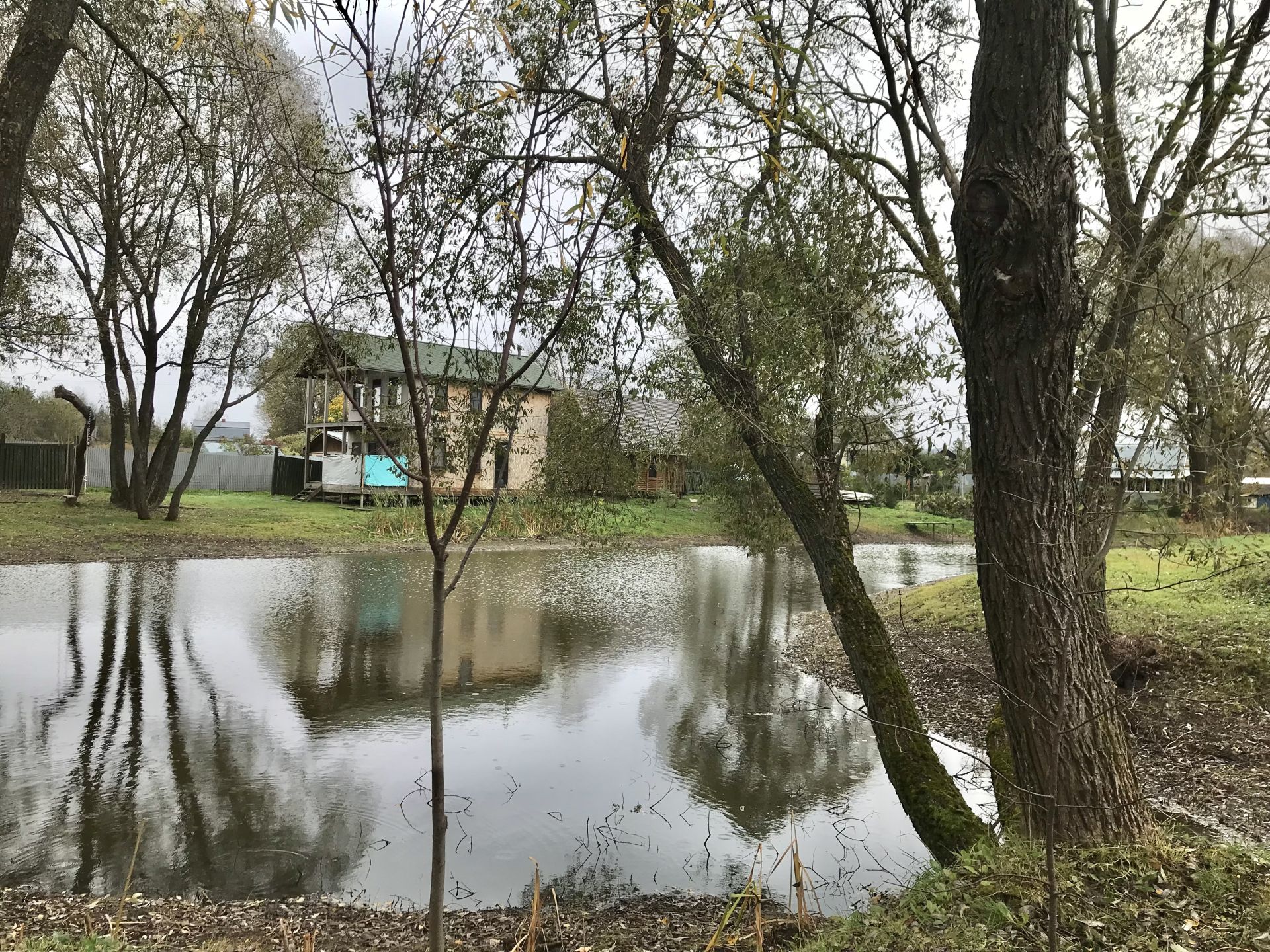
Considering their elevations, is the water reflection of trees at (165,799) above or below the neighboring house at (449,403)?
below

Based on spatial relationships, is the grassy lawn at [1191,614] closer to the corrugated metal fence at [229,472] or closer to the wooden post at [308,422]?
the wooden post at [308,422]

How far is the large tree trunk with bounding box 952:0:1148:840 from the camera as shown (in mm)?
3703

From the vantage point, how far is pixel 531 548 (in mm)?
22281

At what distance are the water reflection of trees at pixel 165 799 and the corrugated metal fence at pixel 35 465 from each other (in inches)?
937

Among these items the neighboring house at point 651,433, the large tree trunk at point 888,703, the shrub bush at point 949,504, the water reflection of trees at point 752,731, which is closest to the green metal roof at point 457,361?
the neighboring house at point 651,433

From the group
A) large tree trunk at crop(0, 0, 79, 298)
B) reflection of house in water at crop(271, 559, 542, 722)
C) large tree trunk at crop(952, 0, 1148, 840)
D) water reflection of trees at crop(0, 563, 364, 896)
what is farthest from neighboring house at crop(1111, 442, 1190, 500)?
reflection of house in water at crop(271, 559, 542, 722)

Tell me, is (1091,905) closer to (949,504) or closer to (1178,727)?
(949,504)

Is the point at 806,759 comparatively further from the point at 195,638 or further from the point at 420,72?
the point at 195,638

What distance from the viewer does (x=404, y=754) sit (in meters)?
7.37

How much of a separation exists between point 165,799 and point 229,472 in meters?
34.0

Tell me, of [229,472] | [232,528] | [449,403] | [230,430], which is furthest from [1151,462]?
[230,430]

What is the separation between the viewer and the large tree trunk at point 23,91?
4.54m

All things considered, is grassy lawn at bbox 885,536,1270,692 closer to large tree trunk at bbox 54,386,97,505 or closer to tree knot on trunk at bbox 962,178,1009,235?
tree knot on trunk at bbox 962,178,1009,235

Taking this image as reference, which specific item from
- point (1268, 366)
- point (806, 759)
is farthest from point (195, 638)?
point (1268, 366)
